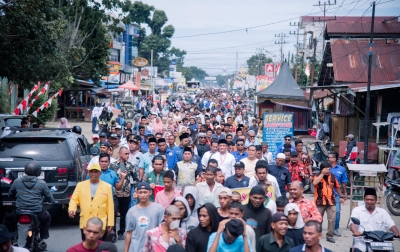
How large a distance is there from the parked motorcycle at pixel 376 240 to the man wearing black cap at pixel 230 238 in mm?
1775

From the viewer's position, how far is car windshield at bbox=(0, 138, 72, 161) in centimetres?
1052

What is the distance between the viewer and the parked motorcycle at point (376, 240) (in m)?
6.82

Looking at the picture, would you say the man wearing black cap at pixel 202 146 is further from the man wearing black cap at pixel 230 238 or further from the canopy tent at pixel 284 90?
the canopy tent at pixel 284 90

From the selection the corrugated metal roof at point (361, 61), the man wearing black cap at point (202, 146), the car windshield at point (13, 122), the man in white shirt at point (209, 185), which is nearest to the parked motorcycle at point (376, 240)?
the man in white shirt at point (209, 185)

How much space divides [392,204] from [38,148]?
808cm

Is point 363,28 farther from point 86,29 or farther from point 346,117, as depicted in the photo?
point 86,29

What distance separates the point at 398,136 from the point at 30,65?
11269 millimetres

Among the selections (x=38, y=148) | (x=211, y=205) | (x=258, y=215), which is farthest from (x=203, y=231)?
(x=38, y=148)

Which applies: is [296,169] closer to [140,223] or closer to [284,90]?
[140,223]

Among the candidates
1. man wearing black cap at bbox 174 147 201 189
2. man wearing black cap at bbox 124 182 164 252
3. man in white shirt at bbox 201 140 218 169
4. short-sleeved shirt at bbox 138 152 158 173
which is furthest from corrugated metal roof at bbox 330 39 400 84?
man wearing black cap at bbox 124 182 164 252

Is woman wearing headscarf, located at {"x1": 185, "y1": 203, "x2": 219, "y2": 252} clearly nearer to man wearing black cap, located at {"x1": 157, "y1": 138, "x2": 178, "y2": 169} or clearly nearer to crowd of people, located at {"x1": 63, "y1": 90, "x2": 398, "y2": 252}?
crowd of people, located at {"x1": 63, "y1": 90, "x2": 398, "y2": 252}

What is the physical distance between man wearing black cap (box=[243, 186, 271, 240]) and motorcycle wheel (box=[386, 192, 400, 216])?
24.3ft

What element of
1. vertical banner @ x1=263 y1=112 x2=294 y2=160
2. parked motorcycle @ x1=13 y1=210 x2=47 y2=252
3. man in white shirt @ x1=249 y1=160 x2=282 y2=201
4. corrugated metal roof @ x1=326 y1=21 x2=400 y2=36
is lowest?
parked motorcycle @ x1=13 y1=210 x2=47 y2=252

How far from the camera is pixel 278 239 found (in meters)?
6.27
